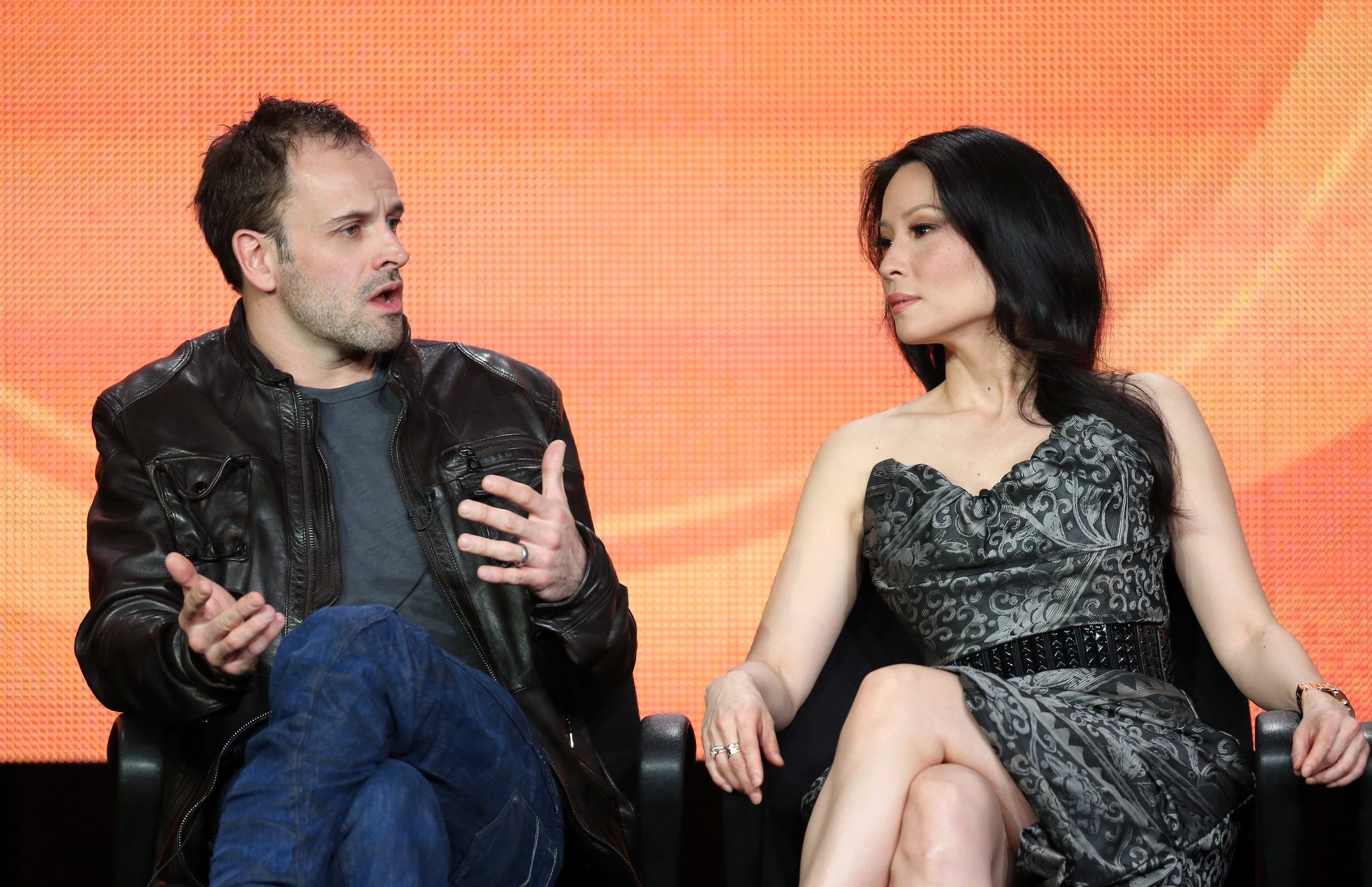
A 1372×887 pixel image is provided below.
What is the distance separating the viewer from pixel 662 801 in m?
1.53

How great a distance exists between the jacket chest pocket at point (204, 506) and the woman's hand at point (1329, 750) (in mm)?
1384

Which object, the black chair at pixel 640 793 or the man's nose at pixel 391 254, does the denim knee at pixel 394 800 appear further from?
the man's nose at pixel 391 254

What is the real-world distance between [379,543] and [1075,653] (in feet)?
3.24

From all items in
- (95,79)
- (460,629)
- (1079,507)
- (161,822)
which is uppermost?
(95,79)

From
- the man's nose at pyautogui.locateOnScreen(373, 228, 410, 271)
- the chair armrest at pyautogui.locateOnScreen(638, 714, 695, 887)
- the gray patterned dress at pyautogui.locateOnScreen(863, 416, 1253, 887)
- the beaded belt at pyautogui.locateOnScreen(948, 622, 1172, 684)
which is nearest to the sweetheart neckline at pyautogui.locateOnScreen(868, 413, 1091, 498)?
the gray patterned dress at pyautogui.locateOnScreen(863, 416, 1253, 887)

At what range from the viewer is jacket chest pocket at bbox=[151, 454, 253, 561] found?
5.94 ft

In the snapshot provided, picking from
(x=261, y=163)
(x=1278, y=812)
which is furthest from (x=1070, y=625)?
(x=261, y=163)

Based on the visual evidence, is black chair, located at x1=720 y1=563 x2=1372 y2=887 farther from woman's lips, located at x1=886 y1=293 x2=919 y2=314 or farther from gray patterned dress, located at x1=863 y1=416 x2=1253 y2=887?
woman's lips, located at x1=886 y1=293 x2=919 y2=314

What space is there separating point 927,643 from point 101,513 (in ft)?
3.91

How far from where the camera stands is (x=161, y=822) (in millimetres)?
1663

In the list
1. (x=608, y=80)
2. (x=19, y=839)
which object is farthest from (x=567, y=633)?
(x=19, y=839)

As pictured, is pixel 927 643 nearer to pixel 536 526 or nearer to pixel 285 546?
pixel 536 526

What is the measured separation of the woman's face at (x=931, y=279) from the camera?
199 cm

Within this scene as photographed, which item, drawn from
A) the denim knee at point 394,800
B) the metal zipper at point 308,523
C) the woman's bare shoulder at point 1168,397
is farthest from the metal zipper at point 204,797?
the woman's bare shoulder at point 1168,397
